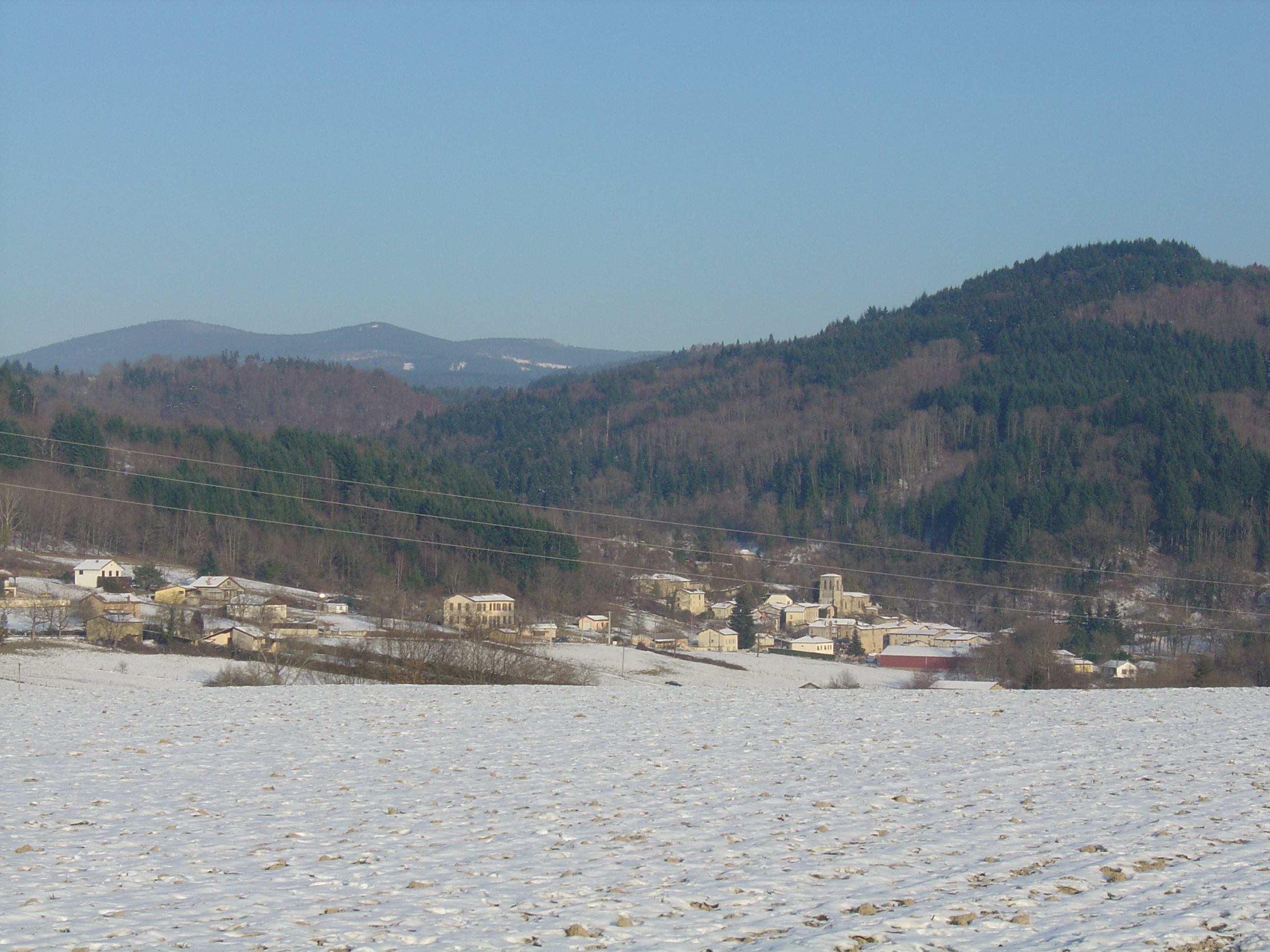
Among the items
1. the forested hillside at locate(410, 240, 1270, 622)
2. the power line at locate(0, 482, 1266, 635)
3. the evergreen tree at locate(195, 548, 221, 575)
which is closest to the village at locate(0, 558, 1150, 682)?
the evergreen tree at locate(195, 548, 221, 575)

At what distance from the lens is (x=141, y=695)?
2317 centimetres

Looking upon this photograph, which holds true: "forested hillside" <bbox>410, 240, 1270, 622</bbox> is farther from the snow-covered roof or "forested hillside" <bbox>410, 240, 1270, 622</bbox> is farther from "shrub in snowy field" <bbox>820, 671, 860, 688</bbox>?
"shrub in snowy field" <bbox>820, 671, 860, 688</bbox>

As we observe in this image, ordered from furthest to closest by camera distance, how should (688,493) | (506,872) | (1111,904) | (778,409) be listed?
(778,409), (688,493), (506,872), (1111,904)

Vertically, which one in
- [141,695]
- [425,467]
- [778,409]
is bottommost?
[141,695]

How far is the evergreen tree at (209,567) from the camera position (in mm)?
71812

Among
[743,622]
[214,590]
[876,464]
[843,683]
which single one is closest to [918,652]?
[743,622]

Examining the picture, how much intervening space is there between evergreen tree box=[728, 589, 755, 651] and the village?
19 cm

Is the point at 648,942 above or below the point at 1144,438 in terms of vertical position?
below

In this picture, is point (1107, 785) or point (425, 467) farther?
point (425, 467)

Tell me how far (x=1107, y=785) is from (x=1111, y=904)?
16.7 ft

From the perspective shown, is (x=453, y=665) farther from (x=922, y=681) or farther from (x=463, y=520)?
(x=463, y=520)

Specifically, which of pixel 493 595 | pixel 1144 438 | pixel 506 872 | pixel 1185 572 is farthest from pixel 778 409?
pixel 506 872

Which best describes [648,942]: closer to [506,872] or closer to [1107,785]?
[506,872]

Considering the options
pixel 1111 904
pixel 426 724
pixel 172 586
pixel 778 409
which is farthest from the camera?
pixel 778 409
